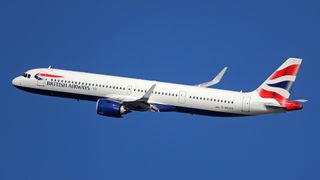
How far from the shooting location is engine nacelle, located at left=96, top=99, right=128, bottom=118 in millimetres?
96938

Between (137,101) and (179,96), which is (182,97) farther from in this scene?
A: (137,101)

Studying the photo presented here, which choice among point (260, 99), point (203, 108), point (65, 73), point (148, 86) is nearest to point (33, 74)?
point (65, 73)

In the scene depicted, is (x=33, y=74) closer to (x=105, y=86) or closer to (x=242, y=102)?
(x=105, y=86)

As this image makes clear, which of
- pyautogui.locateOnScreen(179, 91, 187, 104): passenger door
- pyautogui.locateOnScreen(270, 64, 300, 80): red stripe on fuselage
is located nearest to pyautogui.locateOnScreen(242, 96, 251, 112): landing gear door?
pyautogui.locateOnScreen(270, 64, 300, 80): red stripe on fuselage

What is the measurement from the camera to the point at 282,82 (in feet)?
320

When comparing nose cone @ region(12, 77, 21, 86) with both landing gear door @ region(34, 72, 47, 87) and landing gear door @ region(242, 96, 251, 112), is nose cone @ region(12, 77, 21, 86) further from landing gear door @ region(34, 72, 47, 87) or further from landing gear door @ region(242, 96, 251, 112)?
landing gear door @ region(242, 96, 251, 112)

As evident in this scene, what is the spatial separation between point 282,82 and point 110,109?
22.4 metres

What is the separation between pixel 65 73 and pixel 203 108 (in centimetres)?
1963

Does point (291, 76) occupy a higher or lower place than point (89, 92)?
higher

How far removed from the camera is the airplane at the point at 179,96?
96938mm

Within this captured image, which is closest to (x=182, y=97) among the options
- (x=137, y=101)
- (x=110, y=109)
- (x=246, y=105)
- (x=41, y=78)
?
(x=137, y=101)

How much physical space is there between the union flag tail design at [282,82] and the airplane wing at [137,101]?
14.1 meters

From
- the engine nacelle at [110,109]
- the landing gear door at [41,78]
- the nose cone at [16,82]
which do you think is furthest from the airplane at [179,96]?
the nose cone at [16,82]

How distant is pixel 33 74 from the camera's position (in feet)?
343
